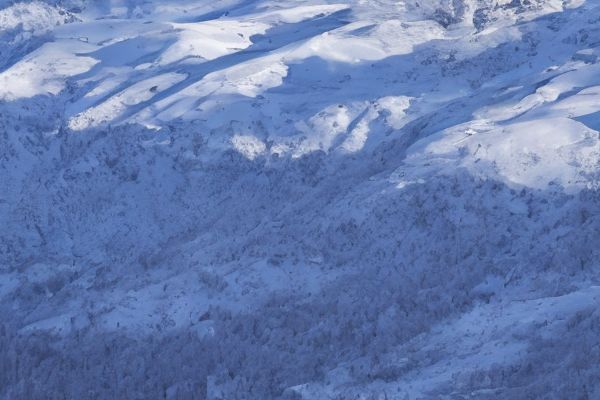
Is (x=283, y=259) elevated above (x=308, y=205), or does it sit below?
below

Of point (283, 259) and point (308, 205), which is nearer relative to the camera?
point (283, 259)

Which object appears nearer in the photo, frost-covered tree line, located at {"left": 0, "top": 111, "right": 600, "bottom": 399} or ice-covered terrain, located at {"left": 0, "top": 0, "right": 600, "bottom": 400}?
ice-covered terrain, located at {"left": 0, "top": 0, "right": 600, "bottom": 400}

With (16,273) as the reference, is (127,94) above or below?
above

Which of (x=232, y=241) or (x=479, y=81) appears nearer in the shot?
(x=232, y=241)

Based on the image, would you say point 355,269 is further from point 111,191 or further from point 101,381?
point 111,191

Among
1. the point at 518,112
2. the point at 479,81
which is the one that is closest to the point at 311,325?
Result: the point at 518,112

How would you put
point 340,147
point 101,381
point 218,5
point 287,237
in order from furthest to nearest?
1. point 218,5
2. point 340,147
3. point 287,237
4. point 101,381

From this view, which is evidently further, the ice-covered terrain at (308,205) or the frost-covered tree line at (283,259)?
the frost-covered tree line at (283,259)

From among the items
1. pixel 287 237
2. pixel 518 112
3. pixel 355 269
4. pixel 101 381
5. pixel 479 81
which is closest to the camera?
pixel 101 381
